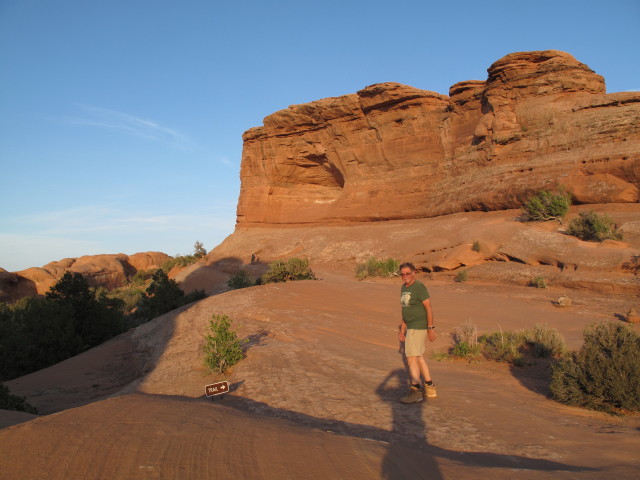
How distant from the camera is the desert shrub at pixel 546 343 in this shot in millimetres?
7062

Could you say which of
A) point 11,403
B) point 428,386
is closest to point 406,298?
point 428,386

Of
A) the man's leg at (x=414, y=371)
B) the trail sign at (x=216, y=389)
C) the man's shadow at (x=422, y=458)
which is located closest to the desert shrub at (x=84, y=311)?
the trail sign at (x=216, y=389)

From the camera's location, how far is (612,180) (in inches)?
692

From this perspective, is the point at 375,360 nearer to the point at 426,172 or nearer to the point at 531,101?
the point at 531,101

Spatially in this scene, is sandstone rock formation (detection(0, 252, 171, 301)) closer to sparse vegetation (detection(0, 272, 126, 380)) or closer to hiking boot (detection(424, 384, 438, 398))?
sparse vegetation (detection(0, 272, 126, 380))

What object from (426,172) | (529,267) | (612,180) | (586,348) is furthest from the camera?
(426,172)

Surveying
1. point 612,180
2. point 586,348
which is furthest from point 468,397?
point 612,180

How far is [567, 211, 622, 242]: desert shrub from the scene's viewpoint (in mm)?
14214

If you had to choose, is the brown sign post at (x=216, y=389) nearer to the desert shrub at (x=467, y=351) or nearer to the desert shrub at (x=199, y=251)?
the desert shrub at (x=467, y=351)

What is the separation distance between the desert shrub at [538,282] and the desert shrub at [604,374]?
8804 millimetres

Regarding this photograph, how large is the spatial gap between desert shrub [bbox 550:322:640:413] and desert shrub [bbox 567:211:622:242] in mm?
10837

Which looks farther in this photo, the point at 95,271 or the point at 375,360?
the point at 95,271

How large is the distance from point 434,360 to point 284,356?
8.63 feet

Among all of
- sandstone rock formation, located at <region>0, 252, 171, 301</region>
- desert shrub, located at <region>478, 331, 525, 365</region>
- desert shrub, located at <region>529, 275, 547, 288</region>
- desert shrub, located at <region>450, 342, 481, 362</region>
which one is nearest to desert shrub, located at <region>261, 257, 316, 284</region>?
desert shrub, located at <region>529, 275, 547, 288</region>
